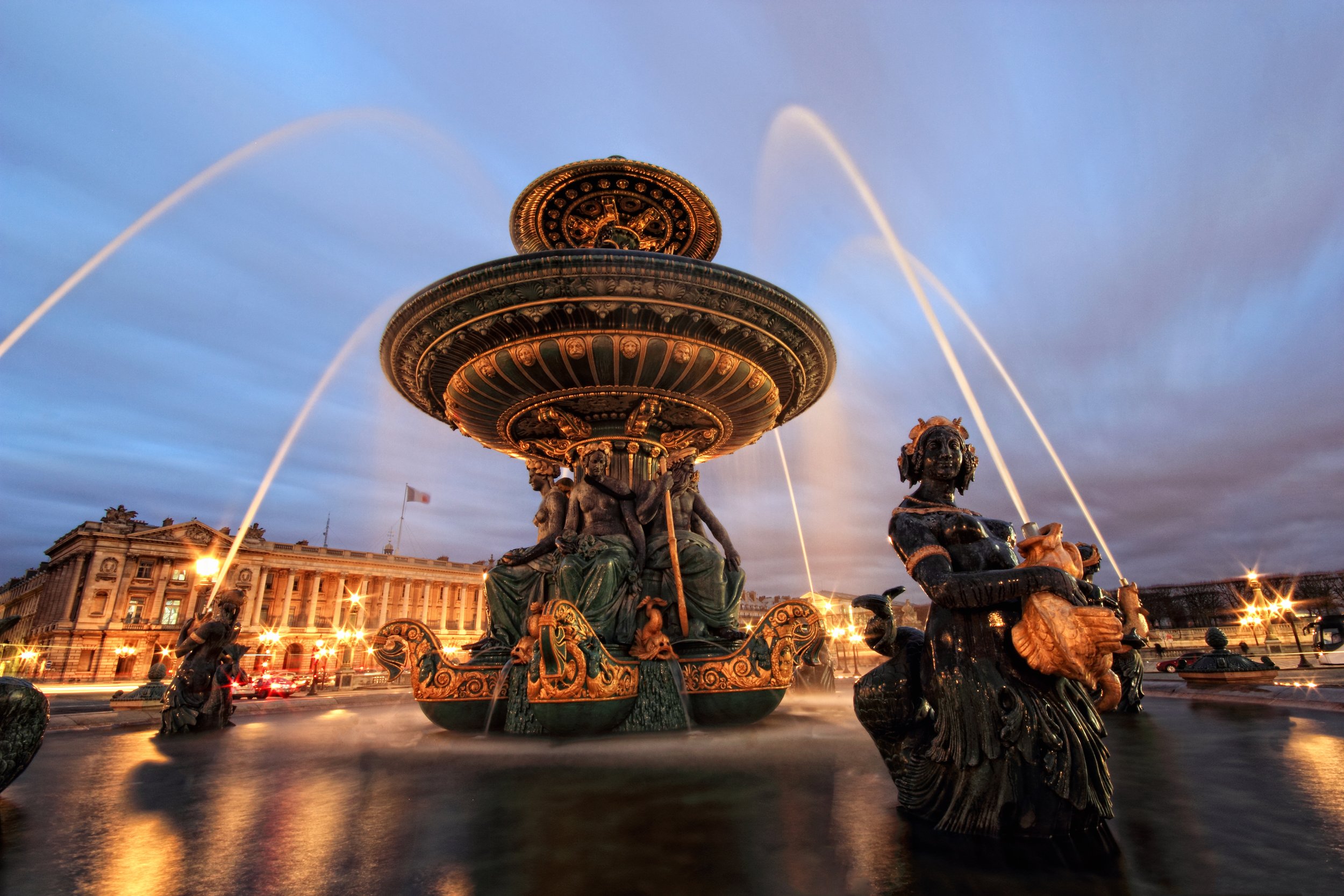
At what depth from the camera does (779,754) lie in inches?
188

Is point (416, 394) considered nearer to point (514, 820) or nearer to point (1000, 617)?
point (514, 820)

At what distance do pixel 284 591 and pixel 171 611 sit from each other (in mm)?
10941

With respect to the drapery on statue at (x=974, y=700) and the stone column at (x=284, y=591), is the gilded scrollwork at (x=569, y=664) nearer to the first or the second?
the drapery on statue at (x=974, y=700)

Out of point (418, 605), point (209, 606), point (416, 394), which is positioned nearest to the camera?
point (209, 606)

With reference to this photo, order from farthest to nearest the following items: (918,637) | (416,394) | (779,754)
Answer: (416,394)
(779,754)
(918,637)

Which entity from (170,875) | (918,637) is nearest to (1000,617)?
(918,637)

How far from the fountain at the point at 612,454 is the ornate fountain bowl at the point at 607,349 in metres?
0.02

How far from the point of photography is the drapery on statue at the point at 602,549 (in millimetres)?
7039

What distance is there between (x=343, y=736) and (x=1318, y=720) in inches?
393

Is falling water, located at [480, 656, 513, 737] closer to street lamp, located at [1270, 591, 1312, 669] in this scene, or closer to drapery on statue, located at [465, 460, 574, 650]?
drapery on statue, located at [465, 460, 574, 650]

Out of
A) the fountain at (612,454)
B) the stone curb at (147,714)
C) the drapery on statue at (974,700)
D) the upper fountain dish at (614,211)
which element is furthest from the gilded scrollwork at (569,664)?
the upper fountain dish at (614,211)

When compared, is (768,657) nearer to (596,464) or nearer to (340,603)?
(596,464)

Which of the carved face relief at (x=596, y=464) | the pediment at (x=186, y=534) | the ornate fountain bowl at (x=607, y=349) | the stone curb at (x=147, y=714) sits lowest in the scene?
the stone curb at (x=147, y=714)

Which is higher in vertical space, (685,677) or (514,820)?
(685,677)
